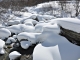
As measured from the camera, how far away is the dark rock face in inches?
122

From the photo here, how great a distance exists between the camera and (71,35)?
320cm

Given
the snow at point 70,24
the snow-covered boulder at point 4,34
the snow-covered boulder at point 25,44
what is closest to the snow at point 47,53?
the snow-covered boulder at point 25,44

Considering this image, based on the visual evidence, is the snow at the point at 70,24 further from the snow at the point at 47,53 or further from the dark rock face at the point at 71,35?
the snow at the point at 47,53

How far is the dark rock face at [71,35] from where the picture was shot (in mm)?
3088

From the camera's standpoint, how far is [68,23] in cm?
317

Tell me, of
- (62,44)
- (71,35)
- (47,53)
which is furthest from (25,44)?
(71,35)

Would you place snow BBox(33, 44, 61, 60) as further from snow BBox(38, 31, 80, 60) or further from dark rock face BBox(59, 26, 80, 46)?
dark rock face BBox(59, 26, 80, 46)

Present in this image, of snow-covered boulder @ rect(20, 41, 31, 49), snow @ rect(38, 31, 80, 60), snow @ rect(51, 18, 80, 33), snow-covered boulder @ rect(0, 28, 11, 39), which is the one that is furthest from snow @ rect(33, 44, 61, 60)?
snow-covered boulder @ rect(0, 28, 11, 39)

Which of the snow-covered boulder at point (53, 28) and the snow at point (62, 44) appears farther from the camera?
the snow-covered boulder at point (53, 28)

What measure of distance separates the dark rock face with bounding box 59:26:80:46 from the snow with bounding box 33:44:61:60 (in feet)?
1.79

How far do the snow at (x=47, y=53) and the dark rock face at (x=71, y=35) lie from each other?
0.55 metres

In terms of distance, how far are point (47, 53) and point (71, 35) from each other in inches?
35.2

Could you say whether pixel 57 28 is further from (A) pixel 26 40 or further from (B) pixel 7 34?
(B) pixel 7 34

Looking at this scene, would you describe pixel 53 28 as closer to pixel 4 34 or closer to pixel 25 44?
pixel 25 44
